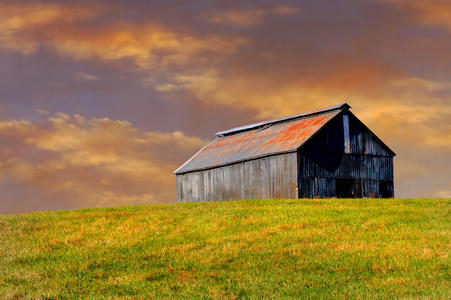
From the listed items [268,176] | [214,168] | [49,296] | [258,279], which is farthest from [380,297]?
[214,168]

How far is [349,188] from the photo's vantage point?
40719mm

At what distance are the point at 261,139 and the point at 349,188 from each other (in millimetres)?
9110

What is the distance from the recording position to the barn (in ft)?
127

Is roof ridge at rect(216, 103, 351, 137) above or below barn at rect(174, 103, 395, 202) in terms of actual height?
above

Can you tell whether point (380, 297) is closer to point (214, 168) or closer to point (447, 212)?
point (447, 212)

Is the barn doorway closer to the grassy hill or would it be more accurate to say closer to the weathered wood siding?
the weathered wood siding

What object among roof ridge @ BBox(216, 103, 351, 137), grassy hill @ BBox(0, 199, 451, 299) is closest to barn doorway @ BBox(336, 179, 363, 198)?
roof ridge @ BBox(216, 103, 351, 137)

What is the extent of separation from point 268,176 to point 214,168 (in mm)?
7942

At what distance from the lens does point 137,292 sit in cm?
1460

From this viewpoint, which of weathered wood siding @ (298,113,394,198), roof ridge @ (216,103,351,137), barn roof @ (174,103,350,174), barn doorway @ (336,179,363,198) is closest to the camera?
weathered wood siding @ (298,113,394,198)

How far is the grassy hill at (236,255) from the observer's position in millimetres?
14422

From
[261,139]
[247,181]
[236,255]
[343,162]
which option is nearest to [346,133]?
[343,162]

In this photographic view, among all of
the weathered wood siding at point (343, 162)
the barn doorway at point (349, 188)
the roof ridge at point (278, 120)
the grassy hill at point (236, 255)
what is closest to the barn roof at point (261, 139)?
the roof ridge at point (278, 120)

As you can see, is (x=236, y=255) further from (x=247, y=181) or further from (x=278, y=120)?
(x=278, y=120)
